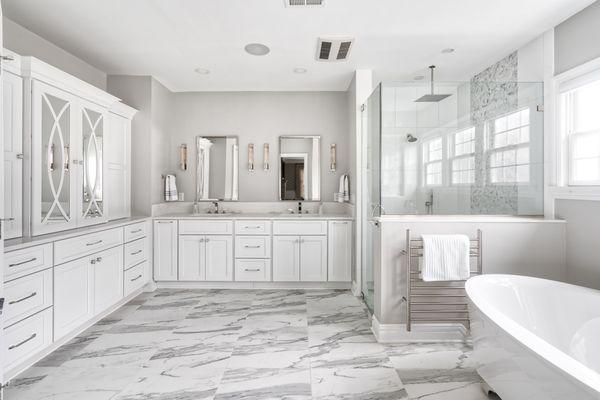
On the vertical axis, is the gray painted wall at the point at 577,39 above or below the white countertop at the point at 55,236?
above

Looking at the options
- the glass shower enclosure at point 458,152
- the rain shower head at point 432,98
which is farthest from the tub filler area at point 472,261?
the rain shower head at point 432,98

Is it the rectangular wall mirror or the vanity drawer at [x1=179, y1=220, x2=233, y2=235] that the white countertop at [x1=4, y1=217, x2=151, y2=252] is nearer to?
the vanity drawer at [x1=179, y1=220, x2=233, y2=235]

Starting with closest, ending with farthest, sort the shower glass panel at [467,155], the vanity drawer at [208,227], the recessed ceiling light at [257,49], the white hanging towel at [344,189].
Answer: the shower glass panel at [467,155]
the recessed ceiling light at [257,49]
the vanity drawer at [208,227]
the white hanging towel at [344,189]

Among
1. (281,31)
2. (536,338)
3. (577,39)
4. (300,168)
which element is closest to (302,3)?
(281,31)

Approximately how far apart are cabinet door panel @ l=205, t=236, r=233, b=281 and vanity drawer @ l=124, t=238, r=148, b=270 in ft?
2.27

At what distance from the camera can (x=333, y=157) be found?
4480 mm

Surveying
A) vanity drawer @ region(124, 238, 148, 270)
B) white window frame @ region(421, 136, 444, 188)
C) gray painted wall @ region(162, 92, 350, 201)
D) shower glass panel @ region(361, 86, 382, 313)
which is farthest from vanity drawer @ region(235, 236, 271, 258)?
white window frame @ region(421, 136, 444, 188)

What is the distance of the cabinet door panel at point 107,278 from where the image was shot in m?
2.91

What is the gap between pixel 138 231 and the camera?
367cm

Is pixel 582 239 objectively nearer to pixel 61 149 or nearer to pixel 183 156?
pixel 61 149

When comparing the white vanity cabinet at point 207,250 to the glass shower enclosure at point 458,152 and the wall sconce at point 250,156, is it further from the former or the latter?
the glass shower enclosure at point 458,152

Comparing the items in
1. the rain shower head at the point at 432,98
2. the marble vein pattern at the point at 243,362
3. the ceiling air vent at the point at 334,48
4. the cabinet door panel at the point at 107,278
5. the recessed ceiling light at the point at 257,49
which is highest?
the recessed ceiling light at the point at 257,49

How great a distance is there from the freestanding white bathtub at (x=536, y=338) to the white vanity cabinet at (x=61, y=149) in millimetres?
3125

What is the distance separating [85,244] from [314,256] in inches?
92.1
